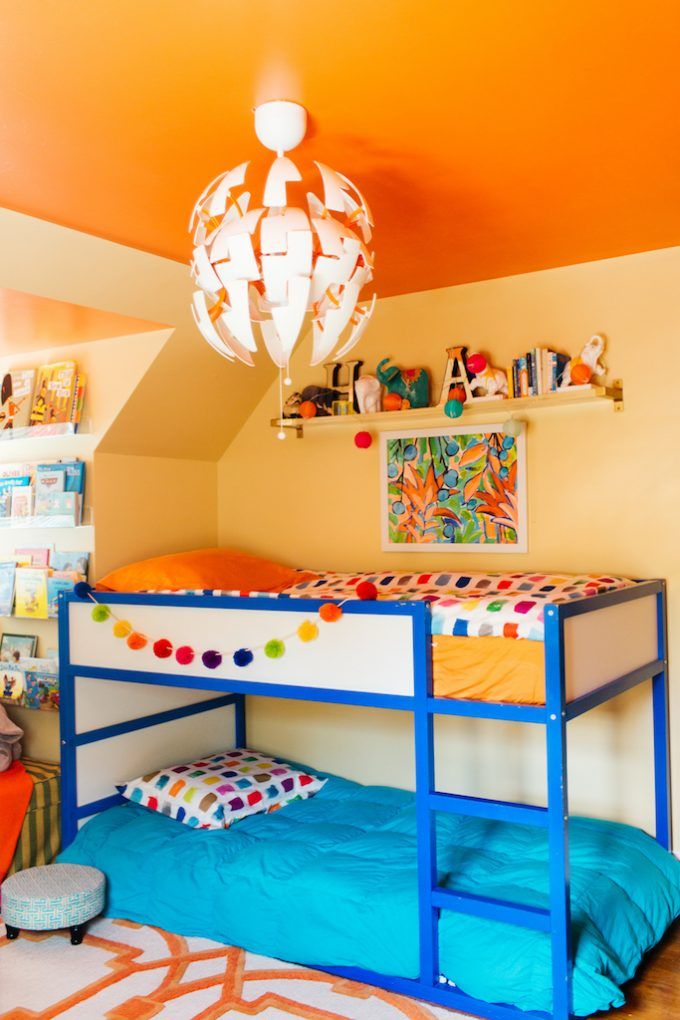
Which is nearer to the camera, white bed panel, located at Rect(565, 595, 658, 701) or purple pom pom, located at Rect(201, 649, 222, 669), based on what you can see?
white bed panel, located at Rect(565, 595, 658, 701)

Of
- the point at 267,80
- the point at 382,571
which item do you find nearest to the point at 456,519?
the point at 382,571

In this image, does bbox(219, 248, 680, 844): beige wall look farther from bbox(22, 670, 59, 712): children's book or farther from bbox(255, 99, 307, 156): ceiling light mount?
bbox(255, 99, 307, 156): ceiling light mount

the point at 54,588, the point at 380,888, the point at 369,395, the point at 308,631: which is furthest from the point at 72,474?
the point at 380,888

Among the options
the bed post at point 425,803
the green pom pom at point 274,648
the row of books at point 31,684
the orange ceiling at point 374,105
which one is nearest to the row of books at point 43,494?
the row of books at point 31,684

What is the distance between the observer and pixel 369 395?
3.82 meters

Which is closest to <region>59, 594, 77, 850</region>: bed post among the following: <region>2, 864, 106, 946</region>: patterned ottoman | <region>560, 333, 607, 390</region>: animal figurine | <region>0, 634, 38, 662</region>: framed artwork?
<region>2, 864, 106, 946</region>: patterned ottoman

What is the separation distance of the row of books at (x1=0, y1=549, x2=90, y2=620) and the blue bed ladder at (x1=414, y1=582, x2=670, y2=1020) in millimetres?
1778

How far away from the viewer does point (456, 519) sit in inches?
145

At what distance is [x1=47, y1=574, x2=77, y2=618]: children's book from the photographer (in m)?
3.79

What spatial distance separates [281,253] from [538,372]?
5.22 ft

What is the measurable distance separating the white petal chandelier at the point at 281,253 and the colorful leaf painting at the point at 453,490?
1464 millimetres

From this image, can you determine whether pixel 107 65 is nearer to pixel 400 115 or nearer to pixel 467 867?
pixel 400 115

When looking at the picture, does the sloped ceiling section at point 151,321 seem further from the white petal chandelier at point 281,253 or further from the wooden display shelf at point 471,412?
the white petal chandelier at point 281,253

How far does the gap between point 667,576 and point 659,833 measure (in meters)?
0.90
